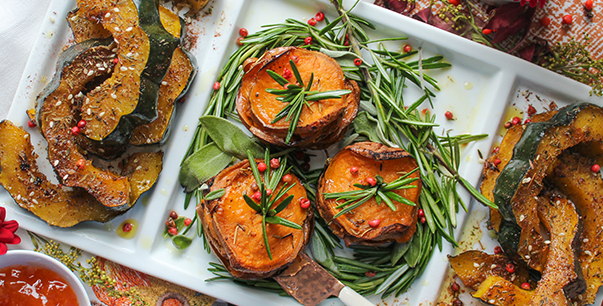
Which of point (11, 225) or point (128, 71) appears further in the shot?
point (11, 225)

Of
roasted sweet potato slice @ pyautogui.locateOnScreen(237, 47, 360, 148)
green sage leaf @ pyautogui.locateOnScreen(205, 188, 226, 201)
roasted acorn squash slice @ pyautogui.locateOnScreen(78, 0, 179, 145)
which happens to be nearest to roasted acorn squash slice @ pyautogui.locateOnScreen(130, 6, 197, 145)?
roasted acorn squash slice @ pyautogui.locateOnScreen(78, 0, 179, 145)

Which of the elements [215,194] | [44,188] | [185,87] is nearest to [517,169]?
[215,194]

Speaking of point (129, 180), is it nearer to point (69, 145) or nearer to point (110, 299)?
point (69, 145)

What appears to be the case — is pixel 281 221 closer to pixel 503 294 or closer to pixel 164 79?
pixel 164 79

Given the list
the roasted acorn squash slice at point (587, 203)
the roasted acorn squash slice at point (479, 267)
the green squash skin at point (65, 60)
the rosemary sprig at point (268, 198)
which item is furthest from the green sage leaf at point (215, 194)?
the roasted acorn squash slice at point (587, 203)

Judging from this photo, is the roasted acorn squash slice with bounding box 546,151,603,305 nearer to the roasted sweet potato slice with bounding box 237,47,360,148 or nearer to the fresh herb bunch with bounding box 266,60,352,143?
the roasted sweet potato slice with bounding box 237,47,360,148

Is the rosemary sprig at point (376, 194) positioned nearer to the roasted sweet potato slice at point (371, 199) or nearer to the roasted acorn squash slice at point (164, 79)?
the roasted sweet potato slice at point (371, 199)
